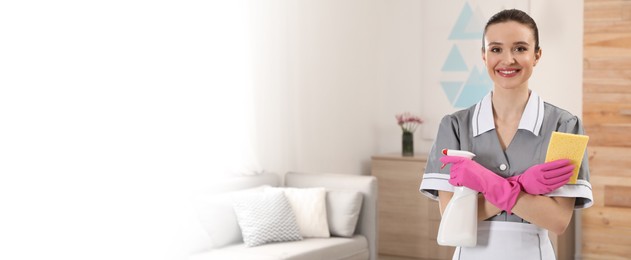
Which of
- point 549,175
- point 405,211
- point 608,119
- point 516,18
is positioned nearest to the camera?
point 549,175

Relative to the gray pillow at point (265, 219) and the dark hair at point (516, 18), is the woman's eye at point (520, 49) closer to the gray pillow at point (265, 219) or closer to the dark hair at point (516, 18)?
the dark hair at point (516, 18)

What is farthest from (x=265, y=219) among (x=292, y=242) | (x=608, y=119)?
(x=608, y=119)

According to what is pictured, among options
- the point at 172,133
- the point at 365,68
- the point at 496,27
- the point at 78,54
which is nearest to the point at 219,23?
the point at 172,133

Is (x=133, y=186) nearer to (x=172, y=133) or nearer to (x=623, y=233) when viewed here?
(x=172, y=133)

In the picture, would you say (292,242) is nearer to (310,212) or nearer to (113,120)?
(310,212)

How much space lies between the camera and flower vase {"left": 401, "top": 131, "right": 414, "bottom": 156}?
19.5ft

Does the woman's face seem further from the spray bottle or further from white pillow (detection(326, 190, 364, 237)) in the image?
white pillow (detection(326, 190, 364, 237))

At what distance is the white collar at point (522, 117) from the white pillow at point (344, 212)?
115 inches

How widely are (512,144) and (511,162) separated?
4 centimetres

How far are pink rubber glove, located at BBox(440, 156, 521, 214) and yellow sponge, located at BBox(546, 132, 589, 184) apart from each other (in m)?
0.10

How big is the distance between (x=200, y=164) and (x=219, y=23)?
2.68 ft

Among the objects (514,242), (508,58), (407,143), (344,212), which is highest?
(508,58)

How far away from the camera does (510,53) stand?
1.76 meters

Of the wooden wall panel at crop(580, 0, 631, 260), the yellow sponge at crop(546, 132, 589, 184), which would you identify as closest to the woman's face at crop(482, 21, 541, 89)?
the yellow sponge at crop(546, 132, 589, 184)
